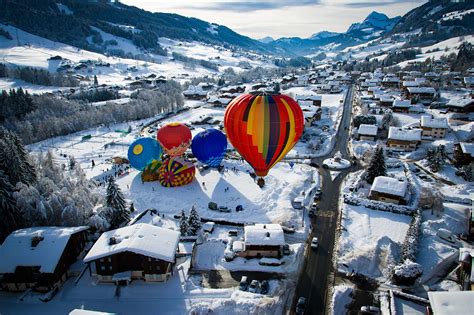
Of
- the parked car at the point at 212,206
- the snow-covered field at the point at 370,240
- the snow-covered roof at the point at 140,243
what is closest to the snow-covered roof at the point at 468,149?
the snow-covered field at the point at 370,240

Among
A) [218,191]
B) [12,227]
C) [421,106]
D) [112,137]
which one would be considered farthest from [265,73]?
[12,227]

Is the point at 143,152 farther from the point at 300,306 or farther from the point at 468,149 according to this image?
the point at 468,149

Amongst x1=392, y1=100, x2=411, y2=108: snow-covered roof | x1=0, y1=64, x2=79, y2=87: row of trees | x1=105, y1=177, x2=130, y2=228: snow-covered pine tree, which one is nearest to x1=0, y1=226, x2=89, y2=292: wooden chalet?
x1=105, y1=177, x2=130, y2=228: snow-covered pine tree

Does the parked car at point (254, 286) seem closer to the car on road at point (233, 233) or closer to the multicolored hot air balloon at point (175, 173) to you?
the car on road at point (233, 233)

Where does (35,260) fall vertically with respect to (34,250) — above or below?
below

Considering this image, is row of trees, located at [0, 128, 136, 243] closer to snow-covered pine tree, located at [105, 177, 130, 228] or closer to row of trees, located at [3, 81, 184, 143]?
snow-covered pine tree, located at [105, 177, 130, 228]

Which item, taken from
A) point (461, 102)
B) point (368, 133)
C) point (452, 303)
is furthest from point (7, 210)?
point (461, 102)

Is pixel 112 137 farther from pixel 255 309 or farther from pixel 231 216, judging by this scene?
pixel 255 309
